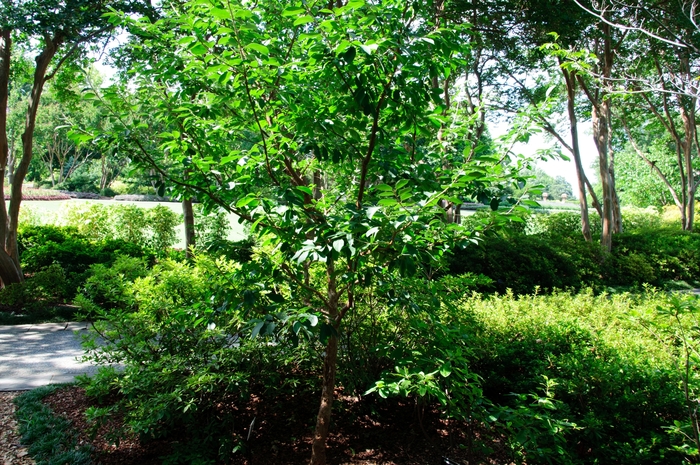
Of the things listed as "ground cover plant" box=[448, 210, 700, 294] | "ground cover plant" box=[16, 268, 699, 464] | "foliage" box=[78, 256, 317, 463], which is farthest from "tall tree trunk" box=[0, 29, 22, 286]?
"ground cover plant" box=[448, 210, 700, 294]

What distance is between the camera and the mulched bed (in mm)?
3287

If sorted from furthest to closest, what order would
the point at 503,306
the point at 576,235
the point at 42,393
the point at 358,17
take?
the point at 576,235, the point at 503,306, the point at 42,393, the point at 358,17

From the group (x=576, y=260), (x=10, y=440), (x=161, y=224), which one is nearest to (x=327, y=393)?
(x=10, y=440)

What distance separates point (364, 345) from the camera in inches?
147

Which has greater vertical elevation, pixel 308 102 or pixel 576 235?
pixel 308 102

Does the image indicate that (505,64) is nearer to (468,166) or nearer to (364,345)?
(364,345)

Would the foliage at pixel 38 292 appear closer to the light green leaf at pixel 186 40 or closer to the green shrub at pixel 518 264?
the light green leaf at pixel 186 40

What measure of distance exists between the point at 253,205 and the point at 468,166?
101 cm

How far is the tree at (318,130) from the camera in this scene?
76.1 inches

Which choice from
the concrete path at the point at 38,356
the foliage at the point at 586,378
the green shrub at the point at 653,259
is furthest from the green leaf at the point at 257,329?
the green shrub at the point at 653,259

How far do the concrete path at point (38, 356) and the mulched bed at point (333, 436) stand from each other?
766 mm

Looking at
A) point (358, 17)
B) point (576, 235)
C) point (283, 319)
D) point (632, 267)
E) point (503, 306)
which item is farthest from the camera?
point (576, 235)

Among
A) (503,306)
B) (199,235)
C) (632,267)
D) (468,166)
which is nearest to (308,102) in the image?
(468,166)

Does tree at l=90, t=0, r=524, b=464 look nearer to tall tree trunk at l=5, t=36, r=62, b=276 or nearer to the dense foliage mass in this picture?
the dense foliage mass
